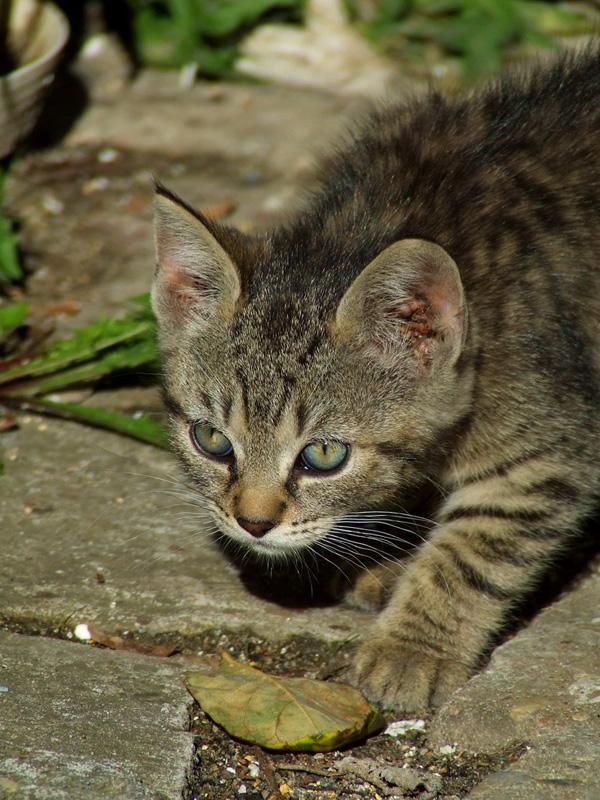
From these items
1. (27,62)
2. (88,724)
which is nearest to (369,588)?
(88,724)

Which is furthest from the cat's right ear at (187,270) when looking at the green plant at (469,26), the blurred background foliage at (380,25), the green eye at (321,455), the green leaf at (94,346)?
the blurred background foliage at (380,25)

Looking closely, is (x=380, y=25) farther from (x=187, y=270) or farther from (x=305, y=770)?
(x=305, y=770)

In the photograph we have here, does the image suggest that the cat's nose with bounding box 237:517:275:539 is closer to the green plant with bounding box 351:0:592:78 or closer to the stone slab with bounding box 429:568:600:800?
the stone slab with bounding box 429:568:600:800

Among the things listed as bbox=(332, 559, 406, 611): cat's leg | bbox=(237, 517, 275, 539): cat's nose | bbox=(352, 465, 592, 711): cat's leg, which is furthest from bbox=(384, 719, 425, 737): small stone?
bbox=(237, 517, 275, 539): cat's nose

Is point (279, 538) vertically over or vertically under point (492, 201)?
under

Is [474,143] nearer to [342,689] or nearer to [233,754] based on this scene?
[342,689]

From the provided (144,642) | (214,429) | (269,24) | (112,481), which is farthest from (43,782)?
(269,24)

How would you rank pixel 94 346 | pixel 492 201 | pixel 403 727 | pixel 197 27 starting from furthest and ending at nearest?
pixel 197 27 < pixel 94 346 < pixel 492 201 < pixel 403 727
